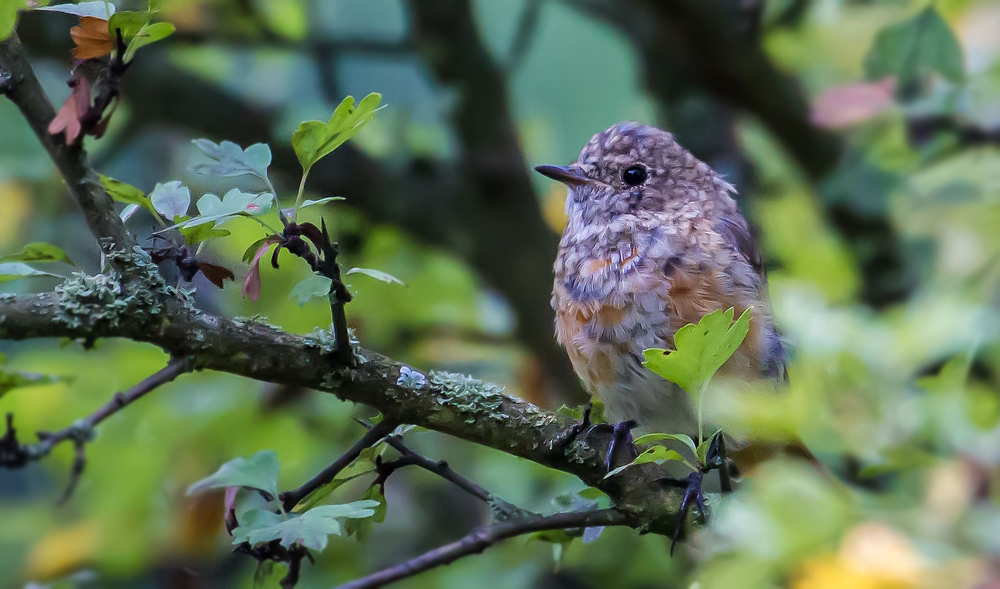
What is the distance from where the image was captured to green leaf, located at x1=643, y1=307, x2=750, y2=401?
138 centimetres

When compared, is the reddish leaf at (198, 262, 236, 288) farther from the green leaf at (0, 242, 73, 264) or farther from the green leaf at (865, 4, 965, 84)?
the green leaf at (865, 4, 965, 84)

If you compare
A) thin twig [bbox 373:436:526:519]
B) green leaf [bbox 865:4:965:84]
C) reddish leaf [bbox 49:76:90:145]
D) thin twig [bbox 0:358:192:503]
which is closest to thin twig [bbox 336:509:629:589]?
thin twig [bbox 373:436:526:519]

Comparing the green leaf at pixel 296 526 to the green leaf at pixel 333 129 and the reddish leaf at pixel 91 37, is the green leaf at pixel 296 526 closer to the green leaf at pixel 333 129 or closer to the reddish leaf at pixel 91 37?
the green leaf at pixel 333 129

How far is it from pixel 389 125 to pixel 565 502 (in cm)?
228

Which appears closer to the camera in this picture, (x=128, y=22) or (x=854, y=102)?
(x=128, y=22)

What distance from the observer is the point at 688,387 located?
1445 mm

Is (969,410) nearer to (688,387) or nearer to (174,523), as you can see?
(688,387)

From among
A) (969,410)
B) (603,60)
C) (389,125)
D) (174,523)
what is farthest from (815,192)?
(174,523)

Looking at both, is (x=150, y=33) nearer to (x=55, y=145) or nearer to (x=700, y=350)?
(x=55, y=145)

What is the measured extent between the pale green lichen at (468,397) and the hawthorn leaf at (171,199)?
470 millimetres

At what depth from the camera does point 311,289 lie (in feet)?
3.96

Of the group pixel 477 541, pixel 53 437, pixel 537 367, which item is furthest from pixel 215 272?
pixel 537 367

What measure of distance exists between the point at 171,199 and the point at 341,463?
45 cm

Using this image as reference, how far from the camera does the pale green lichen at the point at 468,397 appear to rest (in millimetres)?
1526
